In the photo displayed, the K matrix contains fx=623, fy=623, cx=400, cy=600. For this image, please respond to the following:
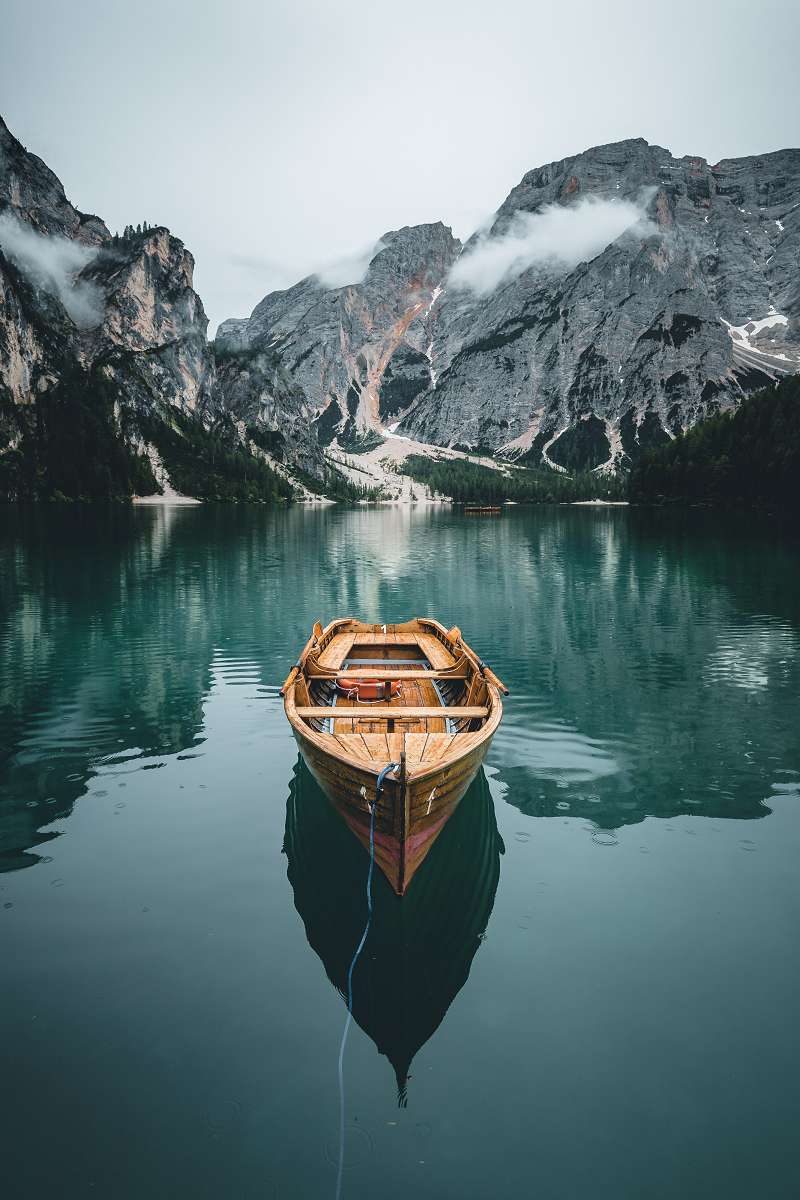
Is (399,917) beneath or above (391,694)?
beneath

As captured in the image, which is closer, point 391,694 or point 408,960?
point 408,960

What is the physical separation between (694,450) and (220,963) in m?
156

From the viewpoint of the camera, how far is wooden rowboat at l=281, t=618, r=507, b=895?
9.30 metres

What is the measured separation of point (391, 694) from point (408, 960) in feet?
27.9

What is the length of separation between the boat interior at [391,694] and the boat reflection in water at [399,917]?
1.90 meters

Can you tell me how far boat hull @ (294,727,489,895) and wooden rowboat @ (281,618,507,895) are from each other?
0.07ft

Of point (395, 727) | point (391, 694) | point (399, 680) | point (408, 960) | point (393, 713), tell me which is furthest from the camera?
point (399, 680)

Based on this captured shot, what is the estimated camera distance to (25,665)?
24469 mm

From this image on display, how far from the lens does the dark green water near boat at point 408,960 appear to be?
6.26 m

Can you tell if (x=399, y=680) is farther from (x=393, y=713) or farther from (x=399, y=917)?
(x=399, y=917)

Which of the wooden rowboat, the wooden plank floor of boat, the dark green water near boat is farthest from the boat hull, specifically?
the wooden plank floor of boat

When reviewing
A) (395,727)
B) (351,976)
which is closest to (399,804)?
(351,976)

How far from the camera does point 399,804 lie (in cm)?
887

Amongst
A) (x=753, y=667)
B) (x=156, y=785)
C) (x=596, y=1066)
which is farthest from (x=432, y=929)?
(x=753, y=667)
